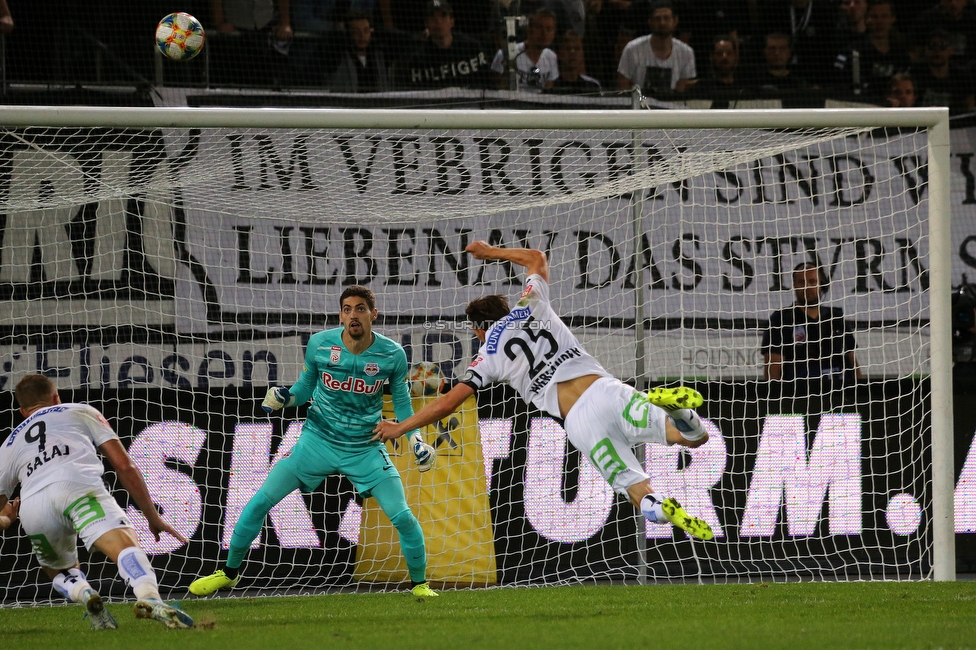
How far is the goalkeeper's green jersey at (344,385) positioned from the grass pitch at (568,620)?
1.15m

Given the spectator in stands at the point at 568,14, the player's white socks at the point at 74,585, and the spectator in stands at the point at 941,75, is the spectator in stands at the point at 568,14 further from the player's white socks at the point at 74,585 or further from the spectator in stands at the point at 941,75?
the player's white socks at the point at 74,585

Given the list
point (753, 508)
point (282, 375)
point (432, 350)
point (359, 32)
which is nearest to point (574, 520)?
point (753, 508)

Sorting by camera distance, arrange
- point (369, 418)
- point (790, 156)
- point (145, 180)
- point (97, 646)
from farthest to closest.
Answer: point (790, 156)
point (145, 180)
point (369, 418)
point (97, 646)

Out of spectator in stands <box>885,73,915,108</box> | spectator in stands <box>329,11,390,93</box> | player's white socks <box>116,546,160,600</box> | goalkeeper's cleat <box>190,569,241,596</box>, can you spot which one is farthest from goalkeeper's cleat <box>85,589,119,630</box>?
spectator in stands <box>885,73,915,108</box>

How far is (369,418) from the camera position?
23.8 ft

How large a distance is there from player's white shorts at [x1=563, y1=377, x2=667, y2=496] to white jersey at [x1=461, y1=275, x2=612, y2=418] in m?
0.23

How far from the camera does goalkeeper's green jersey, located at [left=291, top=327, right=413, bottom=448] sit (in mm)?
7195

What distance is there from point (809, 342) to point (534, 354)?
288 centimetres

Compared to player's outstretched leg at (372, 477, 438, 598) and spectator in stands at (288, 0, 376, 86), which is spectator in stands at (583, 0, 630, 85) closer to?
spectator in stands at (288, 0, 376, 86)

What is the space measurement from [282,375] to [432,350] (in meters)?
1.31

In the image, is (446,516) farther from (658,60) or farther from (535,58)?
(658,60)

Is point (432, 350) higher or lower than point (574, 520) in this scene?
higher

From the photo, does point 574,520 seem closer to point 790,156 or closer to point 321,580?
point 321,580

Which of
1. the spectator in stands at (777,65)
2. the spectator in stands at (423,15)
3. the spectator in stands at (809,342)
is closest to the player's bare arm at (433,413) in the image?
the spectator in stands at (809,342)
